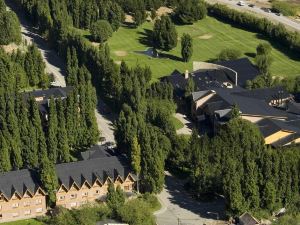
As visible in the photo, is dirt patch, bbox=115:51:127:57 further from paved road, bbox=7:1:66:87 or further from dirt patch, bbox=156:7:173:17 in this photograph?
dirt patch, bbox=156:7:173:17

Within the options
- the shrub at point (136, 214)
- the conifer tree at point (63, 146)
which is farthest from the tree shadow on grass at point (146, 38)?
the shrub at point (136, 214)

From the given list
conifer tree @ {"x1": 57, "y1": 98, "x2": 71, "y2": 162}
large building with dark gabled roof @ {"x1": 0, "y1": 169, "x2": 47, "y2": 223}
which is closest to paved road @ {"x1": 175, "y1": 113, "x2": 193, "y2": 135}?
conifer tree @ {"x1": 57, "y1": 98, "x2": 71, "y2": 162}

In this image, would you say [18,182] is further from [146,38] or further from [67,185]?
[146,38]

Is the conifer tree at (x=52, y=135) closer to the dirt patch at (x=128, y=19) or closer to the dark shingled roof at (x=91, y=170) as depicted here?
the dark shingled roof at (x=91, y=170)

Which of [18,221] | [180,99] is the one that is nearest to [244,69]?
[180,99]

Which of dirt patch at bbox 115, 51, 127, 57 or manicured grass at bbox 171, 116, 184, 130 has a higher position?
dirt patch at bbox 115, 51, 127, 57

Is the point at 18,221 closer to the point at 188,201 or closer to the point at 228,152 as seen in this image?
the point at 188,201
